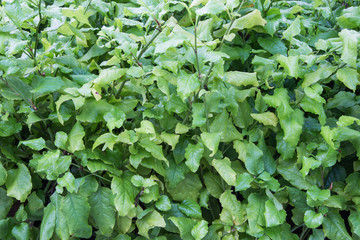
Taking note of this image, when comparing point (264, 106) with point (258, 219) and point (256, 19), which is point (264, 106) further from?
point (258, 219)

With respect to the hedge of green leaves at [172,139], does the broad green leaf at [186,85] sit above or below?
above

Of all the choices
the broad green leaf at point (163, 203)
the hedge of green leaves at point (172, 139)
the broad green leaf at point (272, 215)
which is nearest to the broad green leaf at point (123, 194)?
the hedge of green leaves at point (172, 139)

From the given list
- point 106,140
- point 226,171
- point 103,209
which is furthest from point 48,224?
point 226,171

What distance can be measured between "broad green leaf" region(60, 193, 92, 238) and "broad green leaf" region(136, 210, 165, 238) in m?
0.22

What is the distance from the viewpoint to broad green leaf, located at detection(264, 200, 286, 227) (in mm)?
1480

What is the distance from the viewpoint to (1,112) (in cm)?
160

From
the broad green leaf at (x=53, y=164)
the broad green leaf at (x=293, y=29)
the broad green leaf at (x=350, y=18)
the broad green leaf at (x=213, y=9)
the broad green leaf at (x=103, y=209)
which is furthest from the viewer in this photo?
the broad green leaf at (x=350, y=18)

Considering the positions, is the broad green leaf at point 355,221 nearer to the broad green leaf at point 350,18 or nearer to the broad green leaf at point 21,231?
the broad green leaf at point 350,18

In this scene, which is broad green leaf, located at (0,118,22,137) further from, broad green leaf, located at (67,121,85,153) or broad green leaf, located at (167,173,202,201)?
broad green leaf, located at (167,173,202,201)

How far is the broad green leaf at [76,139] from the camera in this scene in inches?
58.5

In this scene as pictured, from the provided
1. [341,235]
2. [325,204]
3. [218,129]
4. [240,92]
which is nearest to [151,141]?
[218,129]

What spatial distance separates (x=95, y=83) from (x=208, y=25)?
0.56 metres

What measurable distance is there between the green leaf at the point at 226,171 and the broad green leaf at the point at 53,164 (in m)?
0.63

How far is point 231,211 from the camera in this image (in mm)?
1602
